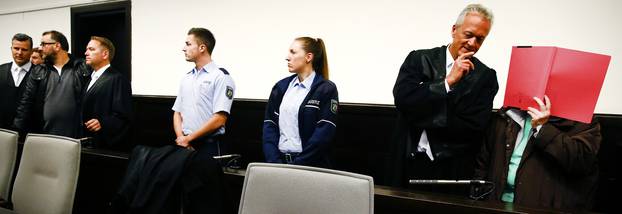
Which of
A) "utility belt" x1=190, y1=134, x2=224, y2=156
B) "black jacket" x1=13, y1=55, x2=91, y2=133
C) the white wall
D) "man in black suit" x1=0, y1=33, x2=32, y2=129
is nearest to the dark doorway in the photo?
the white wall

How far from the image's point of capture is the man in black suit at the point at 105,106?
8.79 feet

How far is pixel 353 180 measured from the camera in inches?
43.3

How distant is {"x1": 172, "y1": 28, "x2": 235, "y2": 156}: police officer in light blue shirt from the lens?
246cm

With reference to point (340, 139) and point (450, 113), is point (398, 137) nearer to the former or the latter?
point (450, 113)

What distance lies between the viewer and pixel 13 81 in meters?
3.67

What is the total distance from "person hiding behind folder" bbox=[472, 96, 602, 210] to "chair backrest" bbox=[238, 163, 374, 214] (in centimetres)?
59

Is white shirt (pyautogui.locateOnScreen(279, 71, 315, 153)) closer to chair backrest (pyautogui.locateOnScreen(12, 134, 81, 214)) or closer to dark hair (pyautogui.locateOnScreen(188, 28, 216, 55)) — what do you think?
dark hair (pyautogui.locateOnScreen(188, 28, 216, 55))

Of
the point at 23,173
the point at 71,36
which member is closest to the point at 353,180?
the point at 23,173

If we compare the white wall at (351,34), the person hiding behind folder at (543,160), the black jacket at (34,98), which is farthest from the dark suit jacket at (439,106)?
the black jacket at (34,98)

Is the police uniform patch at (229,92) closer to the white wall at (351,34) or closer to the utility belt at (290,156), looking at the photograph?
the utility belt at (290,156)

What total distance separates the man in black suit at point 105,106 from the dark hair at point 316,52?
4.56ft

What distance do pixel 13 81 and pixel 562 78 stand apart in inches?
167

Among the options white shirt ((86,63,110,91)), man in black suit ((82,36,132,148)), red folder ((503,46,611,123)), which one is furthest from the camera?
white shirt ((86,63,110,91))

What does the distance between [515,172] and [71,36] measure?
5002mm
